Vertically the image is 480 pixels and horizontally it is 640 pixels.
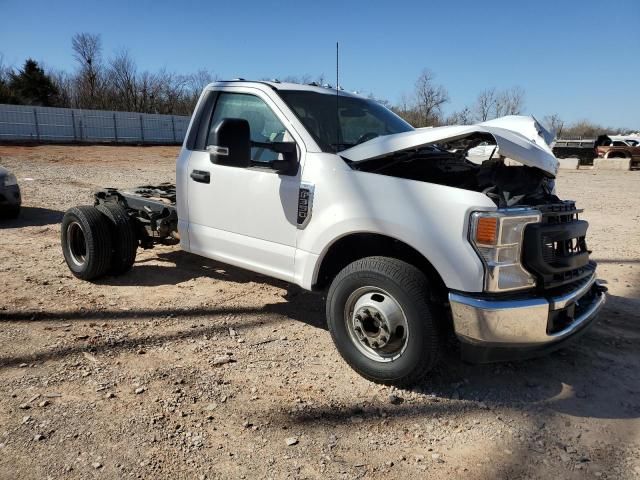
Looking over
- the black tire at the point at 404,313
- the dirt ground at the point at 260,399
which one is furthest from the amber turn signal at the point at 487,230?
the dirt ground at the point at 260,399

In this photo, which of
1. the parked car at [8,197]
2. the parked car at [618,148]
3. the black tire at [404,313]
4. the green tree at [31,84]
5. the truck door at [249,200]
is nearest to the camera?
the black tire at [404,313]

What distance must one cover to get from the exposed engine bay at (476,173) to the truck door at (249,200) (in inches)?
27.9

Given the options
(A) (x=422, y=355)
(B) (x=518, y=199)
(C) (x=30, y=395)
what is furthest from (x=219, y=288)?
(B) (x=518, y=199)

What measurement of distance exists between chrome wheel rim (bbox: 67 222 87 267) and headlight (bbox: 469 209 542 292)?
13.8 feet

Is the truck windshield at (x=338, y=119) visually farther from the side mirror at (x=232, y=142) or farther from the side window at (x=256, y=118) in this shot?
the side mirror at (x=232, y=142)

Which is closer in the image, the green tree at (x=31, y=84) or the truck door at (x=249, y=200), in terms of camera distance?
the truck door at (x=249, y=200)

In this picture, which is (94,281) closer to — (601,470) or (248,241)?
(248,241)

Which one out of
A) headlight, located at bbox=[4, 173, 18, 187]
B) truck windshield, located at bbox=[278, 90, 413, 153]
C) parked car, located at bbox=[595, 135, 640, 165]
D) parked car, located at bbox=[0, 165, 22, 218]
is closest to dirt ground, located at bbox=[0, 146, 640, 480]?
truck windshield, located at bbox=[278, 90, 413, 153]

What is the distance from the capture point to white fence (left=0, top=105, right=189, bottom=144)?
109 ft

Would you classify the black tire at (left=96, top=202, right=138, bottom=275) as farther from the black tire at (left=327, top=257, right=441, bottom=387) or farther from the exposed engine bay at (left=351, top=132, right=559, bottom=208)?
the exposed engine bay at (left=351, top=132, right=559, bottom=208)

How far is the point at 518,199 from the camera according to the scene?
10.2 feet

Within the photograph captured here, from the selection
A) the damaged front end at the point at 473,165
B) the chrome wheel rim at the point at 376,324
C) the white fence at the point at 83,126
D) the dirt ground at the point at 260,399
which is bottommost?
the dirt ground at the point at 260,399

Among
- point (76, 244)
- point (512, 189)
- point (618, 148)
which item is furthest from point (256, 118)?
point (618, 148)

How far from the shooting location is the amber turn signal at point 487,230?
290 centimetres
